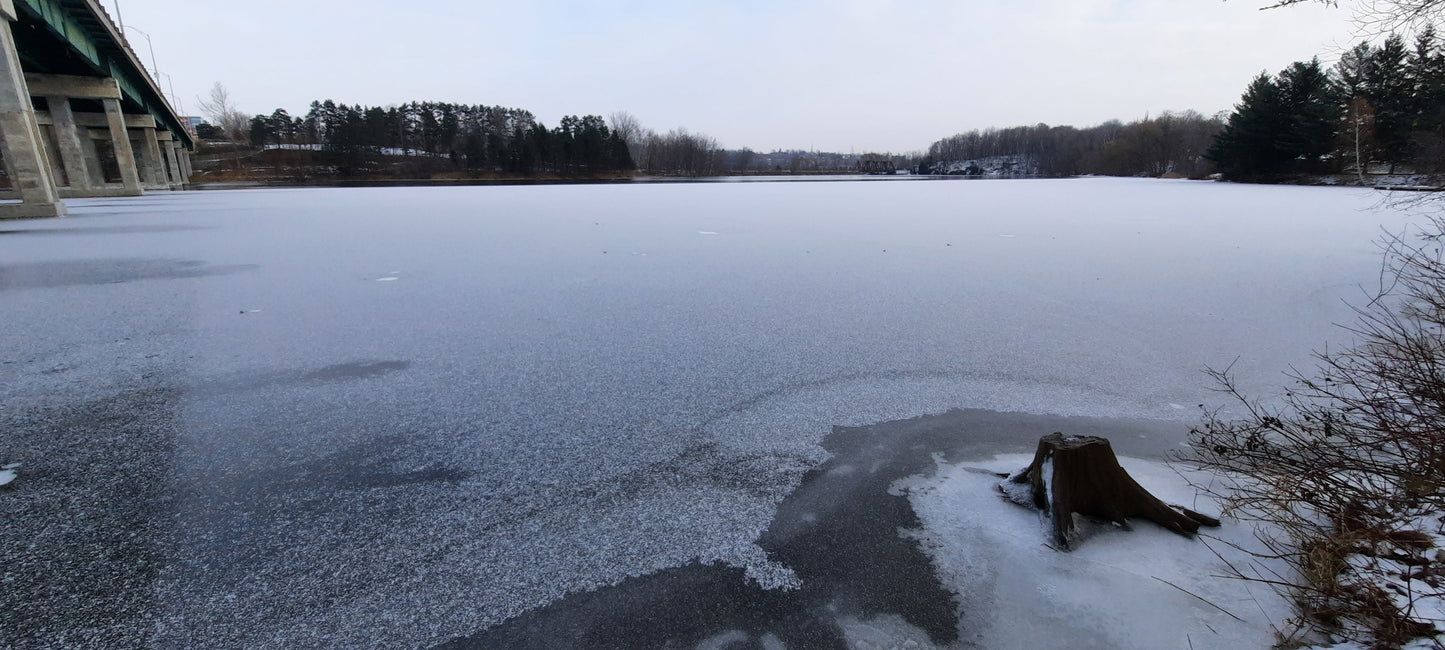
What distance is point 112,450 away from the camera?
325 centimetres

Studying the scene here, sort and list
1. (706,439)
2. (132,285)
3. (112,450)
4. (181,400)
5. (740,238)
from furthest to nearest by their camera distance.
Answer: (740,238)
(132,285)
(181,400)
(706,439)
(112,450)

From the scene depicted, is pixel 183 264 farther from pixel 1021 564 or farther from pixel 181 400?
pixel 1021 564

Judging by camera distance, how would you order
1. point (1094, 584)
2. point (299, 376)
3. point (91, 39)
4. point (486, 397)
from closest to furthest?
point (1094, 584) → point (486, 397) → point (299, 376) → point (91, 39)

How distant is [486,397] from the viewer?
13.3 ft

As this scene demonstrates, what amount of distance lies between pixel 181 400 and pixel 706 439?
3.53 meters

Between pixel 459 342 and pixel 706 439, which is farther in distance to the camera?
pixel 459 342

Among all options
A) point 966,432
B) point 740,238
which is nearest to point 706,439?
point 966,432

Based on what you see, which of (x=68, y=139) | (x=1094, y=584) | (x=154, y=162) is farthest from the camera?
(x=154, y=162)

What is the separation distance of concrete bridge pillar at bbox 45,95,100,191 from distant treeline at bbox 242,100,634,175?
3778 cm

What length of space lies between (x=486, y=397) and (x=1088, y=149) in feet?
383

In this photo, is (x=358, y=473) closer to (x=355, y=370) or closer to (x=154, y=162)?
(x=355, y=370)

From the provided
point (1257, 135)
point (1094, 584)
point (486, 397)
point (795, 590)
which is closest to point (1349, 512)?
point (1094, 584)

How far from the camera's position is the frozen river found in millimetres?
2268

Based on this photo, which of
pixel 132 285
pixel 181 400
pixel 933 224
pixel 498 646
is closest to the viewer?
pixel 498 646
